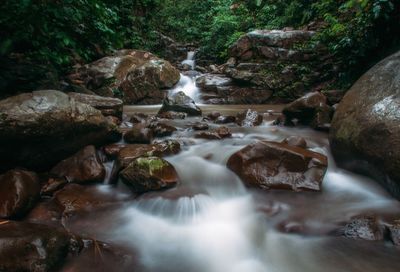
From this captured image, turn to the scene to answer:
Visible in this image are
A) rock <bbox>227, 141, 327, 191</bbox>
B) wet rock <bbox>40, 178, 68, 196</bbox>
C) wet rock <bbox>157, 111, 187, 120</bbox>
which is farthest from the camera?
wet rock <bbox>157, 111, 187, 120</bbox>

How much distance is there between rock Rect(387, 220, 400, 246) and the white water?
0.11 metres

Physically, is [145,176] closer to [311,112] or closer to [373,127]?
[373,127]

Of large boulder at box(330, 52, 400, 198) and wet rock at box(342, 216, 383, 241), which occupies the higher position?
large boulder at box(330, 52, 400, 198)

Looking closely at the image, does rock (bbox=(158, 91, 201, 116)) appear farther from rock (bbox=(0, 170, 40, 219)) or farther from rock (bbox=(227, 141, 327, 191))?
rock (bbox=(0, 170, 40, 219))

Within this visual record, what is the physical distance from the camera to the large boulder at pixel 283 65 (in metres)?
9.30

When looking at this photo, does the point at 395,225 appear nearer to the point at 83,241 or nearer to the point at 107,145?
the point at 83,241

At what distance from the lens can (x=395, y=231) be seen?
2.49 metres

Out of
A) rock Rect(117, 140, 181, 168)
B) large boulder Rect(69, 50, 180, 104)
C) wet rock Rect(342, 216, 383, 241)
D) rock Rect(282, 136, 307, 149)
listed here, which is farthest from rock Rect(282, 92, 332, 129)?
large boulder Rect(69, 50, 180, 104)

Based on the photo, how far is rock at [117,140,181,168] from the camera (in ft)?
12.1

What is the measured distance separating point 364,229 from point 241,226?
1.11 meters

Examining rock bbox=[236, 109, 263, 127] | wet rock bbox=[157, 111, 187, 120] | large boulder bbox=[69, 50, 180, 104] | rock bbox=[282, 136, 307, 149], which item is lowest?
rock bbox=[282, 136, 307, 149]

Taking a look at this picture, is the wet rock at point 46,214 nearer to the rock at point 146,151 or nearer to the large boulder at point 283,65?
the rock at point 146,151

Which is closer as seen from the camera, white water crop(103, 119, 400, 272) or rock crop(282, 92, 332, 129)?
white water crop(103, 119, 400, 272)

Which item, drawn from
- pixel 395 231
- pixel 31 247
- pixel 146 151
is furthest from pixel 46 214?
pixel 395 231
